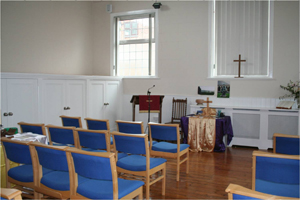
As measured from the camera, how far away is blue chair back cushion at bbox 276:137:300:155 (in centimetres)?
306

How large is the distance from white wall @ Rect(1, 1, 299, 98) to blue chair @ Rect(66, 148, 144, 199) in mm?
4238

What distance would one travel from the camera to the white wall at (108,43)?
6272mm

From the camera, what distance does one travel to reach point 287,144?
10.2 feet

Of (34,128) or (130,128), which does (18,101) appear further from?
(130,128)

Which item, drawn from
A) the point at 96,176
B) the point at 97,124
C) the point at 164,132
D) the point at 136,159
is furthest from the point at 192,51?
the point at 96,176

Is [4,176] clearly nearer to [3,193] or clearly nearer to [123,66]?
[3,193]

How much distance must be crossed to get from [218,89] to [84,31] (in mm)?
4287

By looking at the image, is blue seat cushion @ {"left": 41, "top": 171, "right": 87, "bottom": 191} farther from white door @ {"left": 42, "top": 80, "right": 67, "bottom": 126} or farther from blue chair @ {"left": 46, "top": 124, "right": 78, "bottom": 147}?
white door @ {"left": 42, "top": 80, "right": 67, "bottom": 126}

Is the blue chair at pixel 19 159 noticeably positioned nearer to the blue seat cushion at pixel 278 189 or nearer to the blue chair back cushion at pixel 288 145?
the blue seat cushion at pixel 278 189

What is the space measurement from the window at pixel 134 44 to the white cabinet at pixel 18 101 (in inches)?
138

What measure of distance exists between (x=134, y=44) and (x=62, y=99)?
3.22 metres

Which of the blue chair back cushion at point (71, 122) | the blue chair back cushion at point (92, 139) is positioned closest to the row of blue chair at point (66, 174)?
the blue chair back cushion at point (92, 139)

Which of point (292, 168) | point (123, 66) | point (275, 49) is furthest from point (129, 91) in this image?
point (292, 168)

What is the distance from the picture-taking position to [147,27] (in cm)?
835
